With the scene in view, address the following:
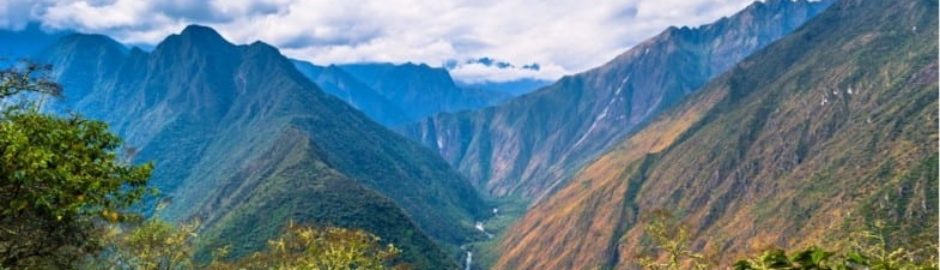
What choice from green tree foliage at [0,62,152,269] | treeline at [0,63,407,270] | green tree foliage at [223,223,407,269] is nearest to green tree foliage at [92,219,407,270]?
green tree foliage at [223,223,407,269]

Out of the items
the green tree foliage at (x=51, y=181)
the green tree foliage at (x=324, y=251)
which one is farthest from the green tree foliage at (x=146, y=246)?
the green tree foliage at (x=51, y=181)

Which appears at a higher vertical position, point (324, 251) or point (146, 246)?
point (324, 251)

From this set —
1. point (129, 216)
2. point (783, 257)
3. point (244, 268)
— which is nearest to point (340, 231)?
point (244, 268)

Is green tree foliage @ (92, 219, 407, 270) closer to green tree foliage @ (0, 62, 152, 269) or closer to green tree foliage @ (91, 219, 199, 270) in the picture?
green tree foliage @ (91, 219, 199, 270)

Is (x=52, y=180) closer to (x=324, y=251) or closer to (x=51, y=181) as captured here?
(x=51, y=181)

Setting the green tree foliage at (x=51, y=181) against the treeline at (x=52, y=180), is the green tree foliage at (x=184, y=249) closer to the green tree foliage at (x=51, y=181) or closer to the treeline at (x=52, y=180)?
the treeline at (x=52, y=180)

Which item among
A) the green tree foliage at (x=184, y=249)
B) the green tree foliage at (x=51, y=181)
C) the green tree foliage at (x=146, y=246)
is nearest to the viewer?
the green tree foliage at (x=51, y=181)

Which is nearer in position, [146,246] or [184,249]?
[146,246]

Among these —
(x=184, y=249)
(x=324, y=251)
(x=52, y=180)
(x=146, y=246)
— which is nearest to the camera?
(x=52, y=180)

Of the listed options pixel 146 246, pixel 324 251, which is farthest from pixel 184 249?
pixel 324 251
